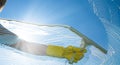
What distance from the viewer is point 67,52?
2.72 metres

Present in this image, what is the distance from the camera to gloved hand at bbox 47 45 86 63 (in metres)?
2.67

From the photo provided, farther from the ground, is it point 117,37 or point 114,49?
point 117,37

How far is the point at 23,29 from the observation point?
455 centimetres

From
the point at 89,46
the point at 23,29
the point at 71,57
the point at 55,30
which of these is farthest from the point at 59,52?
the point at 23,29

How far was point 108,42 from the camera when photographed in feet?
10.4

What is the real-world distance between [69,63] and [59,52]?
0.23m

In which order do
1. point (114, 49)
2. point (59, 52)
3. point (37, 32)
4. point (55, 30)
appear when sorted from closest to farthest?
point (59, 52) → point (114, 49) → point (55, 30) → point (37, 32)

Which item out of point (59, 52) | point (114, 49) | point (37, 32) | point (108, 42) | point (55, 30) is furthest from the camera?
point (37, 32)

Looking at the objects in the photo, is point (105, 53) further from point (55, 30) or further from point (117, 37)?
point (55, 30)

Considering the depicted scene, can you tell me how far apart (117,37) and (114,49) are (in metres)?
0.25

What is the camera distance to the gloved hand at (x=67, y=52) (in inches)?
105

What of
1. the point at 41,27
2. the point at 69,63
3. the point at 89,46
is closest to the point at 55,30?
the point at 41,27

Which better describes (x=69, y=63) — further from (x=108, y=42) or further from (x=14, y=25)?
(x=14, y=25)

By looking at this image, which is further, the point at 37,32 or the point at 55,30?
the point at 37,32
